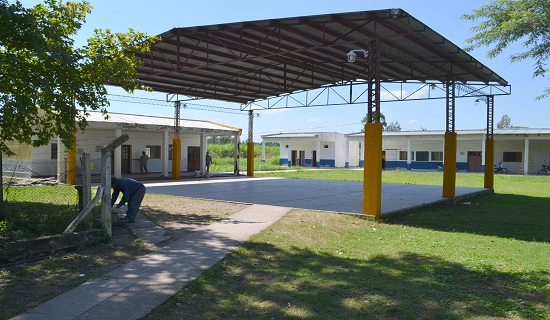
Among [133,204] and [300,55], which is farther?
[300,55]

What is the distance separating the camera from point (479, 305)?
5.09 metres

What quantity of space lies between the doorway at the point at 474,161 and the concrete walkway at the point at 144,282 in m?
41.2

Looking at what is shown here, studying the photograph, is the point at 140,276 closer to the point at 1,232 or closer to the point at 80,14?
A: the point at 1,232

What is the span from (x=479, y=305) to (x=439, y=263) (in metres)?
2.19

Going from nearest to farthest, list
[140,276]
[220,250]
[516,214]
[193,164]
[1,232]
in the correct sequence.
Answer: [140,276]
[1,232]
[220,250]
[516,214]
[193,164]

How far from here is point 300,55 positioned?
18484 millimetres

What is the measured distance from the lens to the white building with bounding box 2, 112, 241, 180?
71.4 feet

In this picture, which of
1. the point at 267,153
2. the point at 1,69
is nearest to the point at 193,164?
the point at 1,69

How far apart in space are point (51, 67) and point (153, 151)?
21412 millimetres

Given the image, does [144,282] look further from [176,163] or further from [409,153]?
[409,153]

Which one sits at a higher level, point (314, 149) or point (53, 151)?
point (314, 149)

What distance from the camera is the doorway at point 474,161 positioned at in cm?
4459

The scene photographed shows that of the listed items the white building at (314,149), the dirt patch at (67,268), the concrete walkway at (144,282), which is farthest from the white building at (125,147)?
the white building at (314,149)

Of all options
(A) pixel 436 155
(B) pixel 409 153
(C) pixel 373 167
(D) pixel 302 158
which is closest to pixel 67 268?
(C) pixel 373 167
